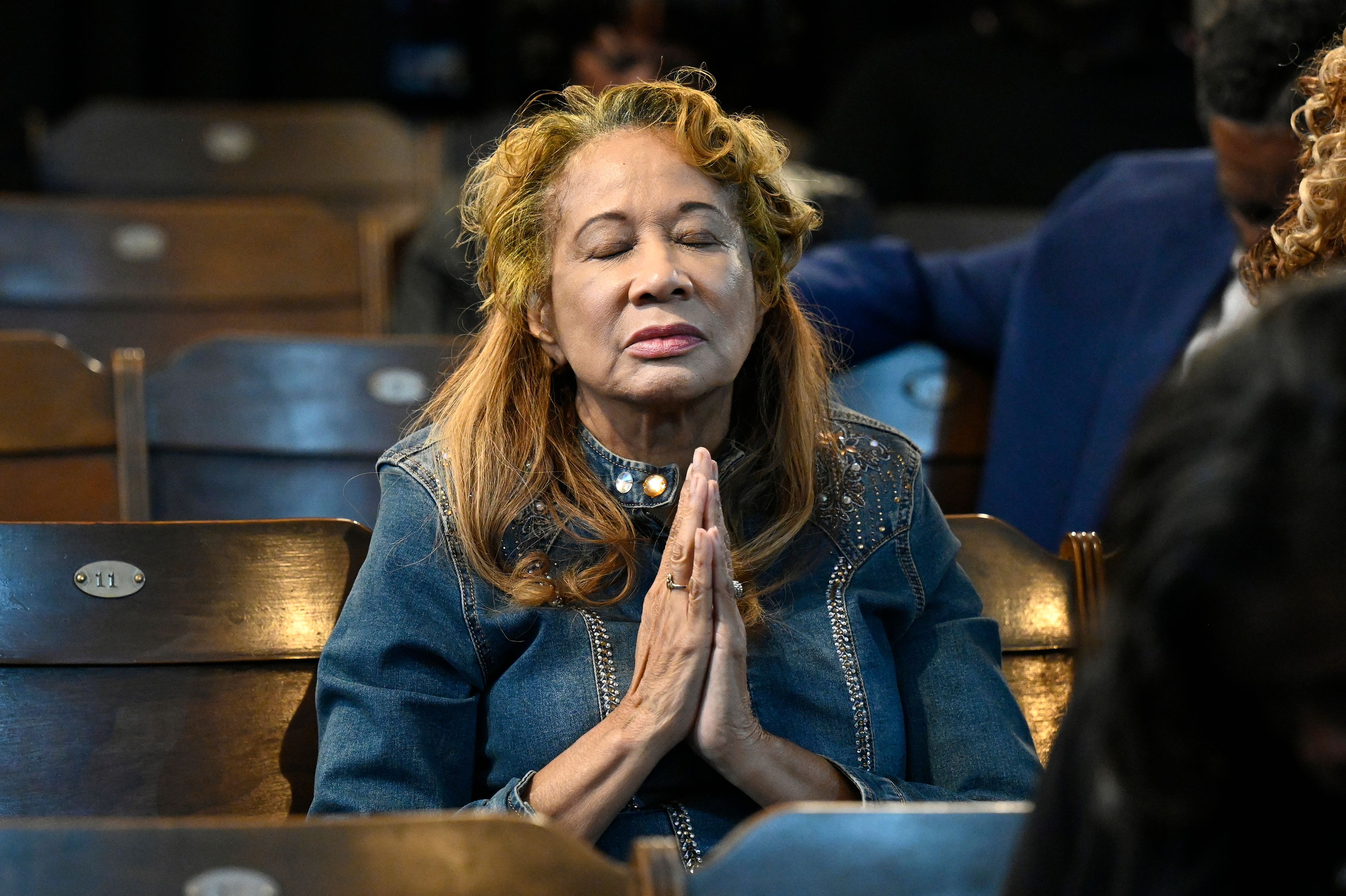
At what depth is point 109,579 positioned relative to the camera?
1.28 m

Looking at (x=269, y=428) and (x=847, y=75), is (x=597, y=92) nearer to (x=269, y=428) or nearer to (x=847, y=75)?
(x=269, y=428)

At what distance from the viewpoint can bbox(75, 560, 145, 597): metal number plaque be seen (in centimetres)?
128

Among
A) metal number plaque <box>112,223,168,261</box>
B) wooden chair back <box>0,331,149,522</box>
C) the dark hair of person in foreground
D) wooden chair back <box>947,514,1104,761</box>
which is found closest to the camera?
the dark hair of person in foreground

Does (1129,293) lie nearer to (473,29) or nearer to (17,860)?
(17,860)

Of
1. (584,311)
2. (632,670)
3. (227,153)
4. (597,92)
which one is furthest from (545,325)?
(227,153)

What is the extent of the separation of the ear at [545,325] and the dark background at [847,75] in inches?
86.2

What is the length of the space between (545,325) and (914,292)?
955mm

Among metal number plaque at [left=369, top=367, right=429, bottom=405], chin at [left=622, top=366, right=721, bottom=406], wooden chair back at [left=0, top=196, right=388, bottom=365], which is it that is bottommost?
wooden chair back at [left=0, top=196, right=388, bottom=365]

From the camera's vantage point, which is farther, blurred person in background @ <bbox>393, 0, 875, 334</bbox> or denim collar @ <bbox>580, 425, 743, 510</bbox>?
blurred person in background @ <bbox>393, 0, 875, 334</bbox>

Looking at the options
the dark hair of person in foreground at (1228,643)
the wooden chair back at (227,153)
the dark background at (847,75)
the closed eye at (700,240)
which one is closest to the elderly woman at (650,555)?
the closed eye at (700,240)

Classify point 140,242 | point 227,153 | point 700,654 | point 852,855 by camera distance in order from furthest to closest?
point 227,153, point 140,242, point 700,654, point 852,855

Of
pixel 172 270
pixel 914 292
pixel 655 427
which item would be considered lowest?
pixel 172 270

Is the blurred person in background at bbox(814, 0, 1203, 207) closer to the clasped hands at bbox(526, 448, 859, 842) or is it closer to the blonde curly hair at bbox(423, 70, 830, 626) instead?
the blonde curly hair at bbox(423, 70, 830, 626)

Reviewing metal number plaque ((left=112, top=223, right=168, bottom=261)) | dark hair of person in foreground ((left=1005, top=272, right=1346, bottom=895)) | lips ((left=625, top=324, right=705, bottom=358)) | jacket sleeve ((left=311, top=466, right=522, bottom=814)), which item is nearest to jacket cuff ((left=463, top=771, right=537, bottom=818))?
jacket sleeve ((left=311, top=466, right=522, bottom=814))
